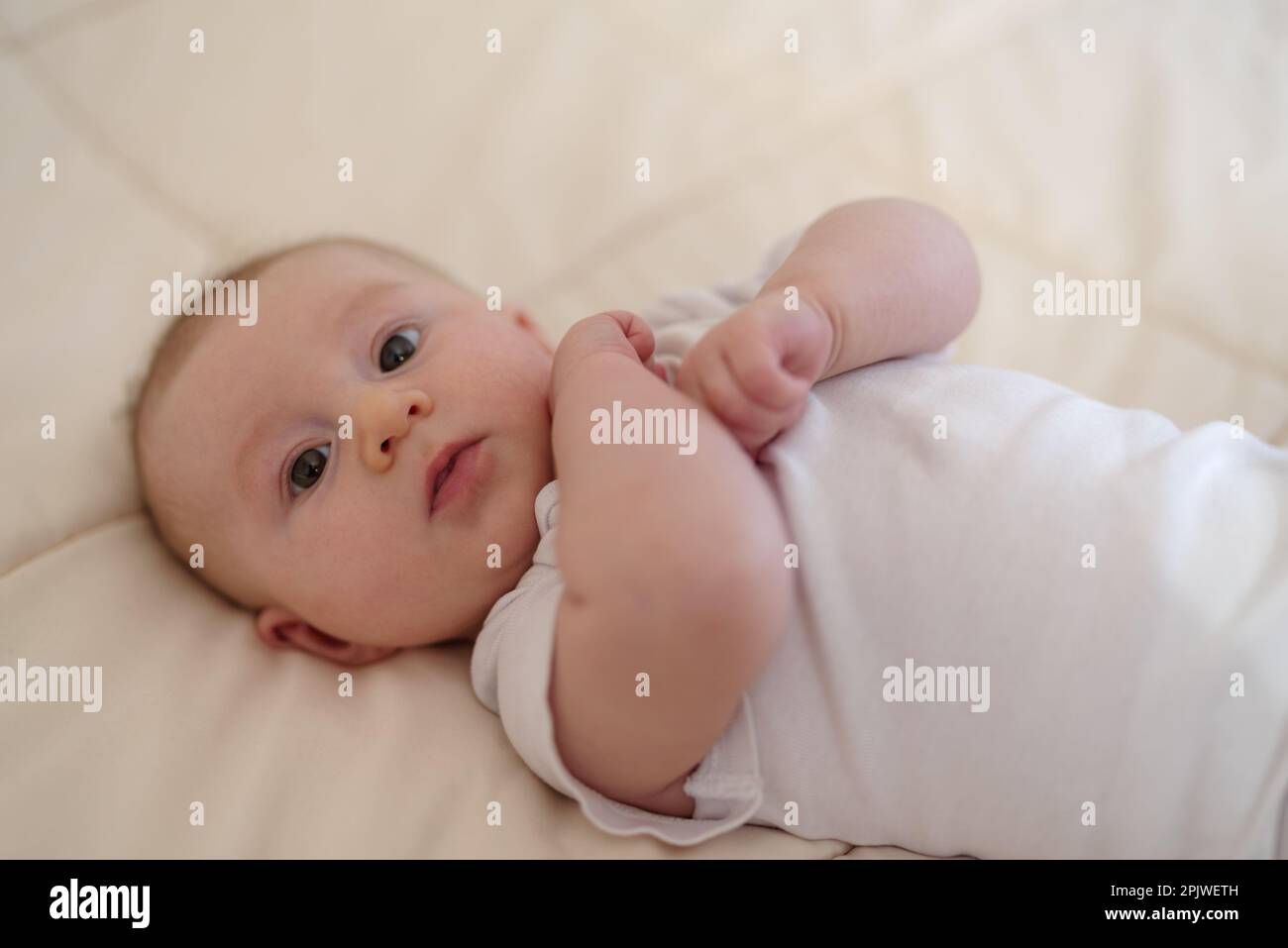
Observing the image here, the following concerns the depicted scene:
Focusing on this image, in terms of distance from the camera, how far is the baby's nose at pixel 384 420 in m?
1.04

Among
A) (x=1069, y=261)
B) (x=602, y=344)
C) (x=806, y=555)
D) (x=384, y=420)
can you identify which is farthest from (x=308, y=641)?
(x=1069, y=261)

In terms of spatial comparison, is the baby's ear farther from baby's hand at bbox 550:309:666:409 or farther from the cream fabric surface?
baby's hand at bbox 550:309:666:409

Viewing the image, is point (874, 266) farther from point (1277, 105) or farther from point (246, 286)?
point (1277, 105)

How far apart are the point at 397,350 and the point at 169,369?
0.29 meters

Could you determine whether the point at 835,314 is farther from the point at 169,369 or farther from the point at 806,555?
the point at 169,369

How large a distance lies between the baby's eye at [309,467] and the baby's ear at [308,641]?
162 mm

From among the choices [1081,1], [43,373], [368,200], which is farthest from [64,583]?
[1081,1]

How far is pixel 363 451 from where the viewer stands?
1.06 meters

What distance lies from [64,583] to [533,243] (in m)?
0.84

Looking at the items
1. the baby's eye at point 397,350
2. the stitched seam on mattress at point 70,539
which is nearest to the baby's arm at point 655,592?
the baby's eye at point 397,350

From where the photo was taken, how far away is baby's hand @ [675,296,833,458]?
86 cm

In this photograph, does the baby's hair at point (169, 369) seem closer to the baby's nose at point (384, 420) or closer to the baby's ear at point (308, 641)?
the baby's ear at point (308, 641)

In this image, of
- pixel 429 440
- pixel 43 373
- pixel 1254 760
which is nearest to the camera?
pixel 1254 760
